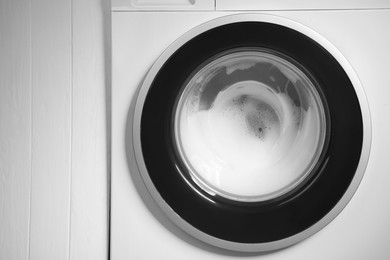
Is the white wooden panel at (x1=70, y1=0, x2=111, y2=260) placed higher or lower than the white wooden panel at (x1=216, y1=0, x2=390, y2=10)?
lower

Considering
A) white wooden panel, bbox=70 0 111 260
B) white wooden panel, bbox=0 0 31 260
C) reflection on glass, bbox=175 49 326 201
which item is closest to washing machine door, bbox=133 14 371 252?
reflection on glass, bbox=175 49 326 201

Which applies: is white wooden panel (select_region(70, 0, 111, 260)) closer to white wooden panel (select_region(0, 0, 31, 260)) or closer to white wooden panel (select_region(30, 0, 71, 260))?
white wooden panel (select_region(30, 0, 71, 260))

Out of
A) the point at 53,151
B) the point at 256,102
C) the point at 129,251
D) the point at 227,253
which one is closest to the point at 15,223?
the point at 53,151

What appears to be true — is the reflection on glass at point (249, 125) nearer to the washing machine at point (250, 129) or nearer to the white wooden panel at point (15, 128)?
the washing machine at point (250, 129)

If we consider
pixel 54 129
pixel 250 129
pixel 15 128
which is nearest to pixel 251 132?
pixel 250 129

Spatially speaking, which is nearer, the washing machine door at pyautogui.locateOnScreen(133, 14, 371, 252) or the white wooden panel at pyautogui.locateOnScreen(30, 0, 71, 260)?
the washing machine door at pyautogui.locateOnScreen(133, 14, 371, 252)

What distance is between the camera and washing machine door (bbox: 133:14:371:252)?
0.75m

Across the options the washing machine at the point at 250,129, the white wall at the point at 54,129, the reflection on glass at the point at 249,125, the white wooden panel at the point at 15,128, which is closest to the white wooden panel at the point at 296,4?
the washing machine at the point at 250,129

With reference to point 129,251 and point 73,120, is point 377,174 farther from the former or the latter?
point 73,120

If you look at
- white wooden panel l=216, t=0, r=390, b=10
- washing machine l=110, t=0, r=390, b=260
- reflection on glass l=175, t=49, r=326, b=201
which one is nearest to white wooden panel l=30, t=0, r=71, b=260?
washing machine l=110, t=0, r=390, b=260

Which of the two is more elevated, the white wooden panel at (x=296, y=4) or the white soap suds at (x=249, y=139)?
the white wooden panel at (x=296, y=4)

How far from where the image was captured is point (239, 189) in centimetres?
79

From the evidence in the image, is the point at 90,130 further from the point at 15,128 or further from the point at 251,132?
the point at 251,132

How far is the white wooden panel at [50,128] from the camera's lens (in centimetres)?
86
